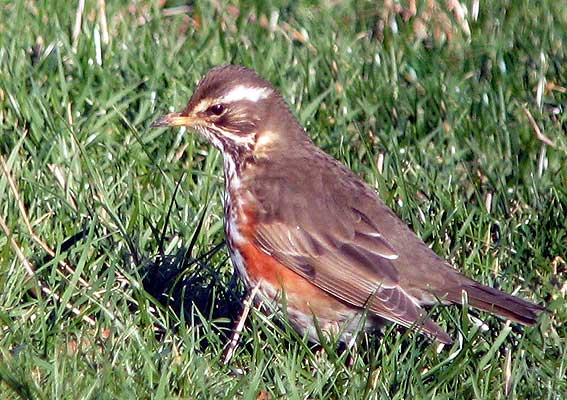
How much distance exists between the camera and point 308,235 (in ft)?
21.1

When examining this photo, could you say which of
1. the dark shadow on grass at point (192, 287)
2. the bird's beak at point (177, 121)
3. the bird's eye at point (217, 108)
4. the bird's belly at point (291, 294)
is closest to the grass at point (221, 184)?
the dark shadow on grass at point (192, 287)

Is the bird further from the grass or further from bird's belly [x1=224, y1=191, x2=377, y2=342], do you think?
the grass

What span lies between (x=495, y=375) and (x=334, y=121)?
2.76 m

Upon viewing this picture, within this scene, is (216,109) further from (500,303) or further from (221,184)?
(500,303)

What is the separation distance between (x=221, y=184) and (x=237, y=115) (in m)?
0.85

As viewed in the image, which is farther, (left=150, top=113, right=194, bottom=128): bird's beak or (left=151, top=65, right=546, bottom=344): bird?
(left=150, top=113, right=194, bottom=128): bird's beak

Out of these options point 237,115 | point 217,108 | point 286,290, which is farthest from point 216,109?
point 286,290

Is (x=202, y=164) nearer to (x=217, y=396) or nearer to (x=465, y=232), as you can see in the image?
(x=465, y=232)

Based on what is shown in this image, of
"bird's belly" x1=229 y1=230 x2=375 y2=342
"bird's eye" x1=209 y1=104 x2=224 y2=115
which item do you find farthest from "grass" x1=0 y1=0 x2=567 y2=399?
"bird's eye" x1=209 y1=104 x2=224 y2=115

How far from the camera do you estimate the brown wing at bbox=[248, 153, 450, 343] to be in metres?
6.23

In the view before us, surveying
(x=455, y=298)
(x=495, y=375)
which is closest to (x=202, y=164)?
(x=455, y=298)

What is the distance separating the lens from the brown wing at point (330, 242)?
6230 millimetres

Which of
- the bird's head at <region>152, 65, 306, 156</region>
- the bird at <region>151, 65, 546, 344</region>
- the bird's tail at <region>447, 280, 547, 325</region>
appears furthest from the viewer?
the bird's head at <region>152, 65, 306, 156</region>

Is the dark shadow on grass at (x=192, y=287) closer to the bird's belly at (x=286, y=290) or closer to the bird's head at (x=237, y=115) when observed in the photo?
the bird's belly at (x=286, y=290)
